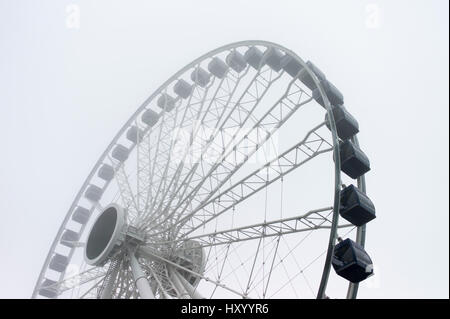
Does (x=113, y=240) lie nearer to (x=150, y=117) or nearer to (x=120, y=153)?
(x=150, y=117)

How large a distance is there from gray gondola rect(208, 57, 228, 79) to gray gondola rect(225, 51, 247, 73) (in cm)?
94

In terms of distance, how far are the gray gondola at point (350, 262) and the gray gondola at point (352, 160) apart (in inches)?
112

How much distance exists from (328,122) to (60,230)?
58.7 ft

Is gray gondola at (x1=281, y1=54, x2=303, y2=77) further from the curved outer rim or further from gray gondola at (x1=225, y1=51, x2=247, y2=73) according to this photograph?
the curved outer rim


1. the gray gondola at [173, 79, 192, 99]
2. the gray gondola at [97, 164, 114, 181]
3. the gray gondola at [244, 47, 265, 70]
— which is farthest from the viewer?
the gray gondola at [97, 164, 114, 181]

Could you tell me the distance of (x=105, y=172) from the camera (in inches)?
1019

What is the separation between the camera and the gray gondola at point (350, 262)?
12.1m

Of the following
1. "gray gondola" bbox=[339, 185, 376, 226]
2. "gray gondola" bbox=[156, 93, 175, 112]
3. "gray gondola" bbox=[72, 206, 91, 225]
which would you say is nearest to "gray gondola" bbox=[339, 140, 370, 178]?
"gray gondola" bbox=[339, 185, 376, 226]

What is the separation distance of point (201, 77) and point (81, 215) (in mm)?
11357

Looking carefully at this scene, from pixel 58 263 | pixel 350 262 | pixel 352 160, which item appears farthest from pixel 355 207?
pixel 58 263

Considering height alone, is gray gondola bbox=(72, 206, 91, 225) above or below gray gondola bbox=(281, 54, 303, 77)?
below

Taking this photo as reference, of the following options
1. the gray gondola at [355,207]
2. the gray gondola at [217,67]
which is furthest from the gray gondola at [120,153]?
the gray gondola at [355,207]

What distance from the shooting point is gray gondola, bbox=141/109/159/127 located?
2408 cm
